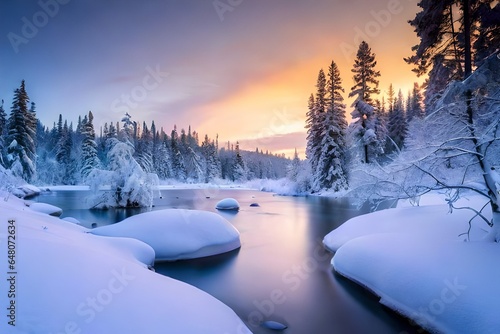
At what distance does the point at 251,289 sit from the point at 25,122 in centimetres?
4046

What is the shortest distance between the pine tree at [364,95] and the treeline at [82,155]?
23.2 meters

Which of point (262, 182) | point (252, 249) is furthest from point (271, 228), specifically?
point (262, 182)

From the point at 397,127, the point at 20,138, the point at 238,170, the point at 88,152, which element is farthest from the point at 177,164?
the point at 397,127

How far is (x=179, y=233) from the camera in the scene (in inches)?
474

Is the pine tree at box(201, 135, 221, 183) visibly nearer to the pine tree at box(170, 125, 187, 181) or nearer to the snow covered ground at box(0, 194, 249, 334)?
the pine tree at box(170, 125, 187, 181)

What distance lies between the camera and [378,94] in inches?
1170

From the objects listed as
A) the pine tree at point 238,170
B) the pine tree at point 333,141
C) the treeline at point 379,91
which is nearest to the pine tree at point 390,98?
the treeline at point 379,91

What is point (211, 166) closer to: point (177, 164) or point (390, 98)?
point (177, 164)

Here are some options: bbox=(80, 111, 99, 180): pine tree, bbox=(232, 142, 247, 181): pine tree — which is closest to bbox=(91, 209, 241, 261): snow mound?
bbox=(80, 111, 99, 180): pine tree

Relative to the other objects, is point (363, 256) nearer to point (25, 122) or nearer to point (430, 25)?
point (430, 25)

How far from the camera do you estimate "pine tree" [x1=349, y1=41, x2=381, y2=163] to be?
2897cm

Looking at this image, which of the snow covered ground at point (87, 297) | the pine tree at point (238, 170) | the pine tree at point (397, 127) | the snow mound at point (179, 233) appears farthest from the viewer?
the pine tree at point (238, 170)

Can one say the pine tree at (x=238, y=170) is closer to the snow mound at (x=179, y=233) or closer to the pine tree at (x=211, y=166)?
the pine tree at (x=211, y=166)

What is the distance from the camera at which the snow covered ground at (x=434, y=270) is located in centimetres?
522
